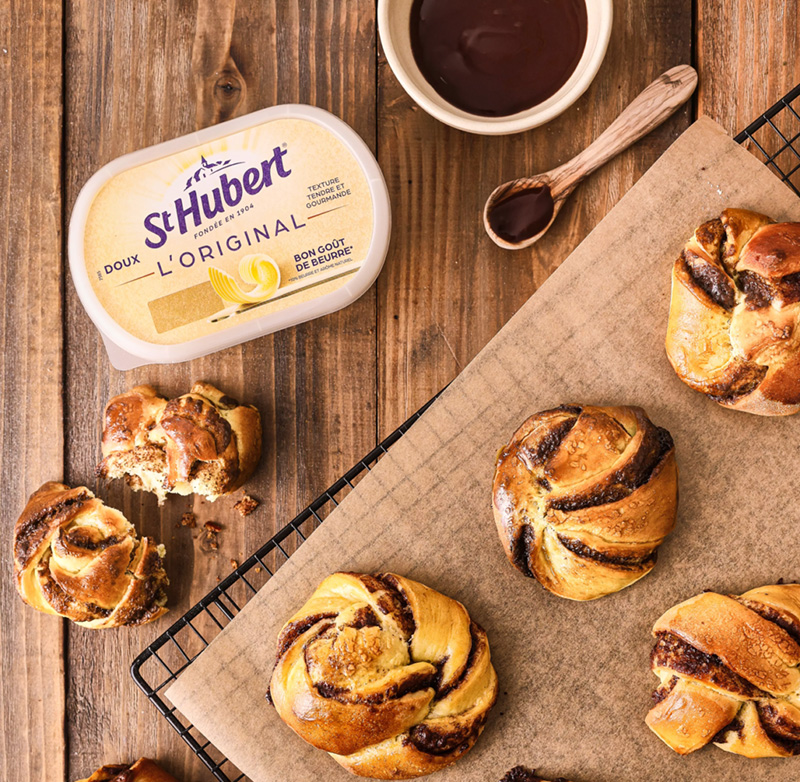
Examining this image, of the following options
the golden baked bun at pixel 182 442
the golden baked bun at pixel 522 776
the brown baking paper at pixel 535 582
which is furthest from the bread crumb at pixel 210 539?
the golden baked bun at pixel 522 776

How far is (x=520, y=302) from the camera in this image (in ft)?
6.43

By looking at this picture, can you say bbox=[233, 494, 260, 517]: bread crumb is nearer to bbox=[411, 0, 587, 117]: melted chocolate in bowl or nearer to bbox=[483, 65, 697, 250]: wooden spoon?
bbox=[483, 65, 697, 250]: wooden spoon

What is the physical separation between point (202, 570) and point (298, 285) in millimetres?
821

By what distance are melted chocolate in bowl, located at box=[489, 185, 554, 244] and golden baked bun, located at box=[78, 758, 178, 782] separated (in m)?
1.67

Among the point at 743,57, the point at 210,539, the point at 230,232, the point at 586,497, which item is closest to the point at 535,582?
the point at 586,497

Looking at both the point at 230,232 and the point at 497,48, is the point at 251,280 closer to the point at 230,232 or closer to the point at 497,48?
the point at 230,232

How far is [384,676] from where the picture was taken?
156 centimetres

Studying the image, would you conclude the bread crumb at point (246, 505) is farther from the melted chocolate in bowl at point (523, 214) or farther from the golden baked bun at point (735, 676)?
the golden baked bun at point (735, 676)

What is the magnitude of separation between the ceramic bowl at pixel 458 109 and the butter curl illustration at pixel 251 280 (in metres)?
0.55

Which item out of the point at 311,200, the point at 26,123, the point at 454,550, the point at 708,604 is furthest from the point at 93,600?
the point at 708,604

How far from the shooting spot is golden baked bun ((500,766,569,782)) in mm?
1677

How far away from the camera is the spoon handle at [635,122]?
6.11 ft

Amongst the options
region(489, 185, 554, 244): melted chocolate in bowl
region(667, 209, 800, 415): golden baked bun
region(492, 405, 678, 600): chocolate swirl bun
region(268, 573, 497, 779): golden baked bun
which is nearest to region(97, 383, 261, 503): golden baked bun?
region(268, 573, 497, 779): golden baked bun

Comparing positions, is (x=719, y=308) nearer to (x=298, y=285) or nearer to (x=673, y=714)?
(x=673, y=714)
